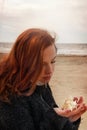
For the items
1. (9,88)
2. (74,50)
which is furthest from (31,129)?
(74,50)

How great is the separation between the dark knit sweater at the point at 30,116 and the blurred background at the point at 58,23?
1607mm

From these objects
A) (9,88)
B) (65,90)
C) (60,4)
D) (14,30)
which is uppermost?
(9,88)

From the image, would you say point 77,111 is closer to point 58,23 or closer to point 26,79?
point 26,79

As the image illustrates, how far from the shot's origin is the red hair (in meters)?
1.19

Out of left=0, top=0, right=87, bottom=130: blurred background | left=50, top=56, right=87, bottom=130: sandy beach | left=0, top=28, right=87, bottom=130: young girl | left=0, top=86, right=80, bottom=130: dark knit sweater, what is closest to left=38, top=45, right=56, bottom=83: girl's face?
left=0, top=28, right=87, bottom=130: young girl

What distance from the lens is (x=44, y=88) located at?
1.40 meters

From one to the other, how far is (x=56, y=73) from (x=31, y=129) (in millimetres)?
1830

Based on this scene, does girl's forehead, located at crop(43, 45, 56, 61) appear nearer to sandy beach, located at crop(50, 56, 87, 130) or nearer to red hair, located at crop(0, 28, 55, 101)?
red hair, located at crop(0, 28, 55, 101)

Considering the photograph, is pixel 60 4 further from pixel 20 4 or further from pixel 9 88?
pixel 9 88

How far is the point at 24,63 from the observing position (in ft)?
3.92

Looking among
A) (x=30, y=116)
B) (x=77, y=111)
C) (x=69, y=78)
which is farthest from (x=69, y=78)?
(x=30, y=116)

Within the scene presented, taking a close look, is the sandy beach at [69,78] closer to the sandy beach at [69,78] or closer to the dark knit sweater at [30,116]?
the sandy beach at [69,78]

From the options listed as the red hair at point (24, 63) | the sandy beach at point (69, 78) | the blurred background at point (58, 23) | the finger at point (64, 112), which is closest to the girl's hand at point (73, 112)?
the finger at point (64, 112)

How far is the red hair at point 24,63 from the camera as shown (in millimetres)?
1187
